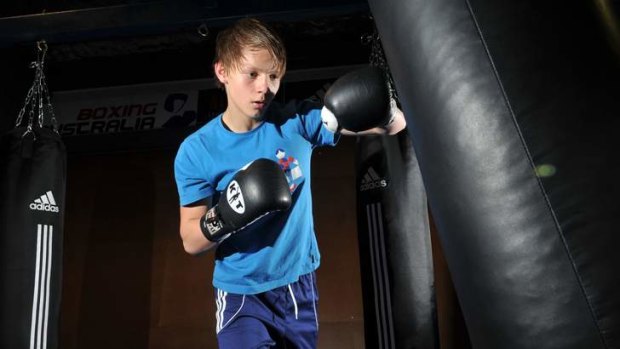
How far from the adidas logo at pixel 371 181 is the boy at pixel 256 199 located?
27.7 inches

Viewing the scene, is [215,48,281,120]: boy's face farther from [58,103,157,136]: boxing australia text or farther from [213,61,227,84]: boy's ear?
[58,103,157,136]: boxing australia text

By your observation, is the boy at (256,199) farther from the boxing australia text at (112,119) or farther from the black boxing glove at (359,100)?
the boxing australia text at (112,119)

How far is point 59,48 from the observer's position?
3971 millimetres

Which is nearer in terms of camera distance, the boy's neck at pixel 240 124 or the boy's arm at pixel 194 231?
the boy's arm at pixel 194 231

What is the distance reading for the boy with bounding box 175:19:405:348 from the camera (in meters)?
1.33

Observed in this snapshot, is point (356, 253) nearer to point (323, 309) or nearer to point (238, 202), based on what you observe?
point (323, 309)

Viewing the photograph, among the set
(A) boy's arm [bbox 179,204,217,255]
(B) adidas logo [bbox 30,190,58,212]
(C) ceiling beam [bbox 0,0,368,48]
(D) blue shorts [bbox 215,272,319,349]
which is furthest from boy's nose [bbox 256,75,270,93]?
(B) adidas logo [bbox 30,190,58,212]

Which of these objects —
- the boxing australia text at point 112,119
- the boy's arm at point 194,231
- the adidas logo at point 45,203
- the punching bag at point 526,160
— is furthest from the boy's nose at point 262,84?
the boxing australia text at point 112,119

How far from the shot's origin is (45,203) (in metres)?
2.27

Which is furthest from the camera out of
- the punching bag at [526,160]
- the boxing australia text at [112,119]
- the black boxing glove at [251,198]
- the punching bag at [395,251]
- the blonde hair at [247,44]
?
the boxing australia text at [112,119]

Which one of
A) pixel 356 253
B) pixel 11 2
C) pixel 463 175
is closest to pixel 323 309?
pixel 356 253

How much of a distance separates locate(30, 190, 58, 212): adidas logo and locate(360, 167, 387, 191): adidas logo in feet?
4.61

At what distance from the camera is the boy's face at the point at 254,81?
1.44 m

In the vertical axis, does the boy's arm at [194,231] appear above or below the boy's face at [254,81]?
below
